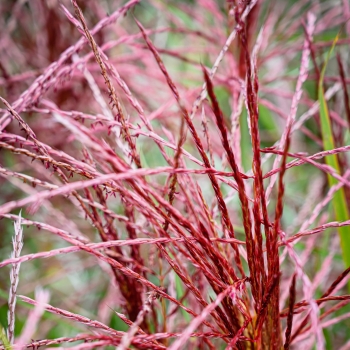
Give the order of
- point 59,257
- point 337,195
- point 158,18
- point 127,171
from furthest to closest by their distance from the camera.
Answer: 1. point 158,18
2. point 59,257
3. point 337,195
4. point 127,171

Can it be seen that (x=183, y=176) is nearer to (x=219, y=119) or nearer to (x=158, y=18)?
(x=219, y=119)

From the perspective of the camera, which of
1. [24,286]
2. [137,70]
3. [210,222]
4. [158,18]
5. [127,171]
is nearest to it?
[127,171]

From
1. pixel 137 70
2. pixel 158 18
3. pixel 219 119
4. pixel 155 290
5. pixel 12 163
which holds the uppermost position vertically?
pixel 158 18

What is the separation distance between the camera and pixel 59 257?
1.21 m

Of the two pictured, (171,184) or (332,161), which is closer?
(171,184)

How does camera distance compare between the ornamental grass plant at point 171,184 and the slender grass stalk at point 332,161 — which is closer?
the ornamental grass plant at point 171,184

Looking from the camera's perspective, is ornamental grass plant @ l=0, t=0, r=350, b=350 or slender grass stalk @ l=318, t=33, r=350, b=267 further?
slender grass stalk @ l=318, t=33, r=350, b=267

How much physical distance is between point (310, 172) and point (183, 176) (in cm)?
94

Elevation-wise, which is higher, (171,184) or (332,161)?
(332,161)

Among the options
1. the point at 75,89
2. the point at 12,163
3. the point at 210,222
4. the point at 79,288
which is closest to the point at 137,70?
the point at 75,89

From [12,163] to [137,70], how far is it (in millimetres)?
403

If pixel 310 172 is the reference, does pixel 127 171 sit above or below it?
below

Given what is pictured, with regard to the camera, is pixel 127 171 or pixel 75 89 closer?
pixel 127 171

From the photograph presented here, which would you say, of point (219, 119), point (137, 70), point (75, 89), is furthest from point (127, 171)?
point (75, 89)
